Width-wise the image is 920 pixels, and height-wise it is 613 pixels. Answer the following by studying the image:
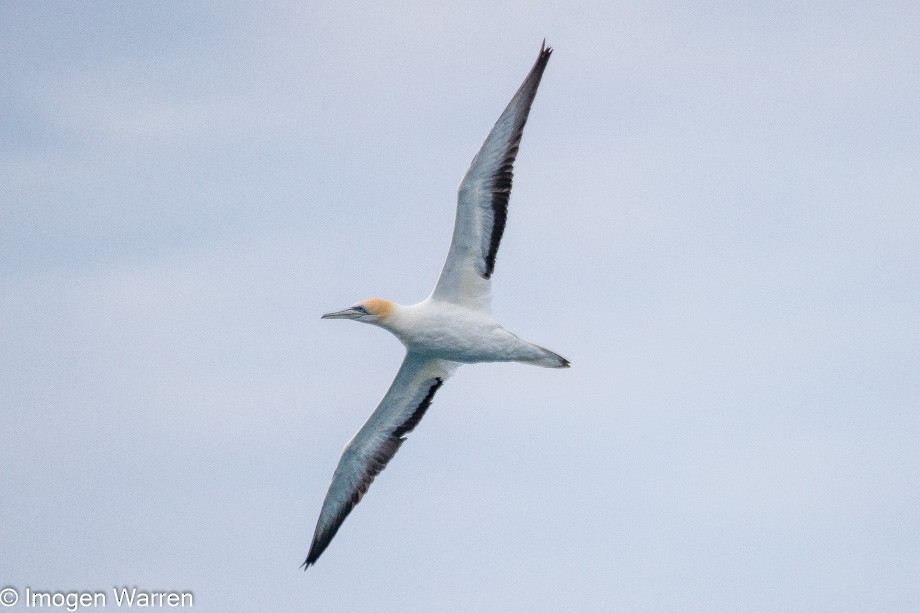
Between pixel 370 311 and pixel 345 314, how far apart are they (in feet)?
1.93

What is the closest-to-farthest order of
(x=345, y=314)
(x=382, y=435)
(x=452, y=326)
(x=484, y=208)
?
(x=484, y=208), (x=452, y=326), (x=345, y=314), (x=382, y=435)

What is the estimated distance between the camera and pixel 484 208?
19.8m

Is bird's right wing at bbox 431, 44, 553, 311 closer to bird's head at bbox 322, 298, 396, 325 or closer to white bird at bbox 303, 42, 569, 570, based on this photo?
white bird at bbox 303, 42, 569, 570

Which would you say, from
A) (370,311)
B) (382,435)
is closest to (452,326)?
(370,311)

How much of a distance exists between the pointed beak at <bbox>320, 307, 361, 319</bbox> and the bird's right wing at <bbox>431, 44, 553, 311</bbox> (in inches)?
53.8

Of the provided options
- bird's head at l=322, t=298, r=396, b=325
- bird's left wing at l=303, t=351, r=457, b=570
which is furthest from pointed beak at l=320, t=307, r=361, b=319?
bird's left wing at l=303, t=351, r=457, b=570

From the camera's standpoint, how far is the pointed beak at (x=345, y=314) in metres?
21.4

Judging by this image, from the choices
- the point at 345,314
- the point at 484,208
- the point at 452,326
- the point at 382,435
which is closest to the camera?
the point at 484,208

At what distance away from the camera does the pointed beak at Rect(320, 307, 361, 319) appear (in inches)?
842

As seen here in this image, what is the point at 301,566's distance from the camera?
73.8 feet

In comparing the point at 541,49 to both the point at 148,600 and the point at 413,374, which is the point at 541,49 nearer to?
the point at 413,374

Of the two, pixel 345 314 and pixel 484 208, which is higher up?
pixel 484 208

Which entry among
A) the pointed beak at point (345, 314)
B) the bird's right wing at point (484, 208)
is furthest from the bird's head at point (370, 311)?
the bird's right wing at point (484, 208)

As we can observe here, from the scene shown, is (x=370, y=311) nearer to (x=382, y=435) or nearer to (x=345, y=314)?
(x=345, y=314)
